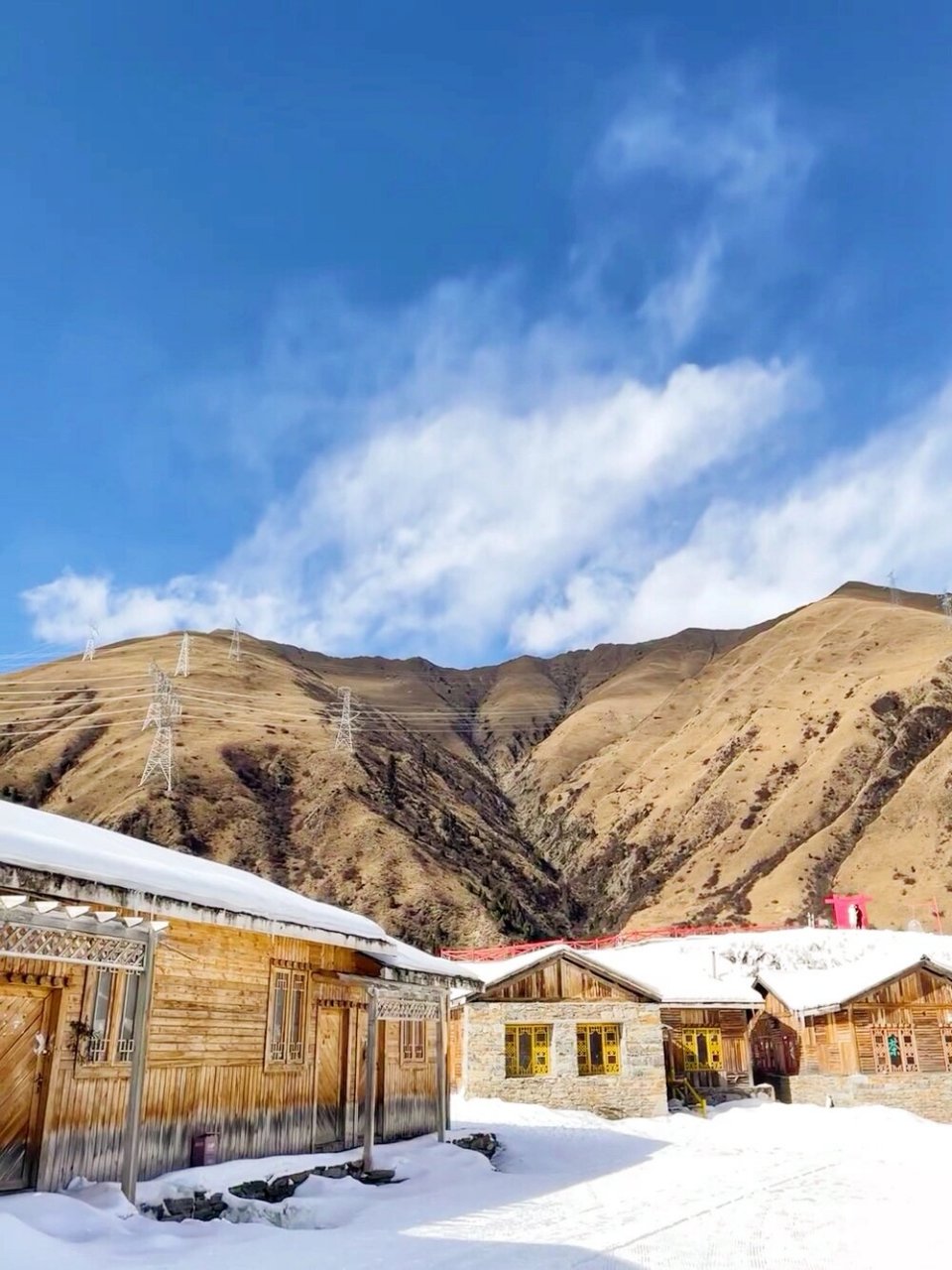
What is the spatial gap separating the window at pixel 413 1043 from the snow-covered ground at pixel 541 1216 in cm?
190

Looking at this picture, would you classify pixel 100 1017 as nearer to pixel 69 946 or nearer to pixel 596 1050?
pixel 69 946

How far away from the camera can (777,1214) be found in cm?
1446

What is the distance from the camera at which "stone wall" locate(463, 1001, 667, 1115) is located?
99.5 ft

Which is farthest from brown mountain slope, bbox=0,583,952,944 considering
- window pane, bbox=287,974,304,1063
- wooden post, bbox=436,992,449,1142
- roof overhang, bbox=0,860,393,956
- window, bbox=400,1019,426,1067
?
roof overhang, bbox=0,860,393,956

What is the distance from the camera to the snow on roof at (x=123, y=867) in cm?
1052

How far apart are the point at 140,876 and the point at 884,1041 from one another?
32.1 m

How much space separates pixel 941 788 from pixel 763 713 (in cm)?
2501

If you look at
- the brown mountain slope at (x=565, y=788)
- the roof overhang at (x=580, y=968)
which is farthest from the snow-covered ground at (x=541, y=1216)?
the brown mountain slope at (x=565, y=788)

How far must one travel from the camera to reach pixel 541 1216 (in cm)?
1376

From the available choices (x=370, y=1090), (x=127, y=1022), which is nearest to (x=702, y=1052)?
(x=370, y=1090)

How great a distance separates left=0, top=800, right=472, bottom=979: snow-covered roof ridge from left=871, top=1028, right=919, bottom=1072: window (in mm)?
24751

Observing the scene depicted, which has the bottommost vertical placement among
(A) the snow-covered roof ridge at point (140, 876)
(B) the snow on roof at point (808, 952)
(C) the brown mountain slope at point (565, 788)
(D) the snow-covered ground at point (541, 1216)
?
(D) the snow-covered ground at point (541, 1216)

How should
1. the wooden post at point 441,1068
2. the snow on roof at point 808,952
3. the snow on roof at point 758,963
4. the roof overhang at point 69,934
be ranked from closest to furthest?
the roof overhang at point 69,934, the wooden post at point 441,1068, the snow on roof at point 758,963, the snow on roof at point 808,952

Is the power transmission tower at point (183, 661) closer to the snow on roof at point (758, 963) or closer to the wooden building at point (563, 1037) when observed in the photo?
the snow on roof at point (758, 963)
